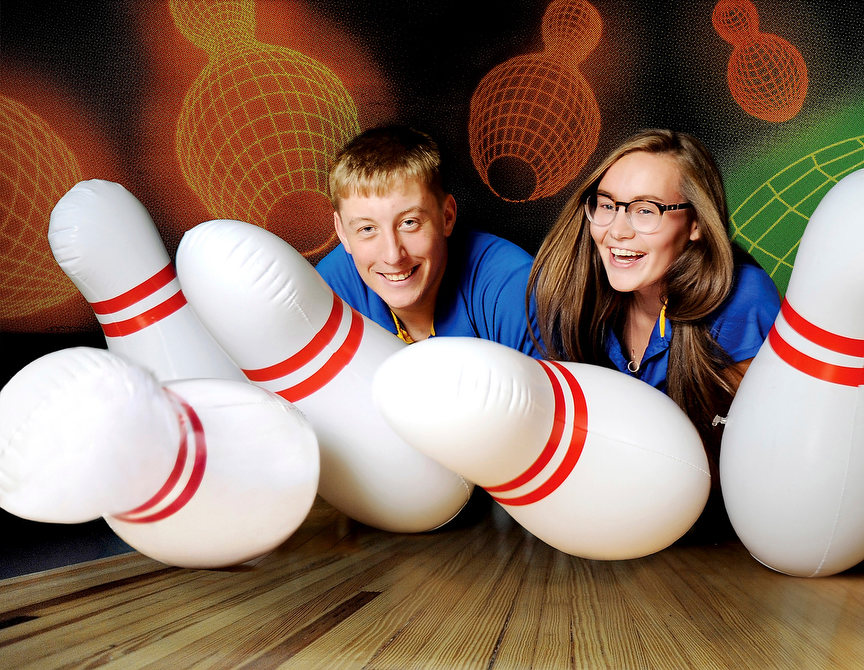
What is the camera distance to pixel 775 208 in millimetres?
2535

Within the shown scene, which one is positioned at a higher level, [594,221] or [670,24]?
[670,24]

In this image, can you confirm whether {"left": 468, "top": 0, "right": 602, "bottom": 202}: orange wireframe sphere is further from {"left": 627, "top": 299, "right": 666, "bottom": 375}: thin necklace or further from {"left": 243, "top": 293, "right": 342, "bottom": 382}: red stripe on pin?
{"left": 243, "top": 293, "right": 342, "bottom": 382}: red stripe on pin

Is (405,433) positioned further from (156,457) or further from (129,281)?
(129,281)

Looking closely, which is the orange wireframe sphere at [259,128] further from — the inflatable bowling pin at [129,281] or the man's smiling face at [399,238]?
the inflatable bowling pin at [129,281]

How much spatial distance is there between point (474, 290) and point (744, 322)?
69 cm

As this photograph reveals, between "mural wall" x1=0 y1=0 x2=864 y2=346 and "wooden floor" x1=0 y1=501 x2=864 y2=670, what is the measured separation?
137cm

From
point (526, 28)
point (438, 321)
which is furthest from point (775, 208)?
point (438, 321)

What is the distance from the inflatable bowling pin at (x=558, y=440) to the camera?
1.18 metres

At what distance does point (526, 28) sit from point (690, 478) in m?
1.74

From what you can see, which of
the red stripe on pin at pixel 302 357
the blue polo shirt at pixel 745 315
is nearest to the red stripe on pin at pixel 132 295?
the red stripe on pin at pixel 302 357

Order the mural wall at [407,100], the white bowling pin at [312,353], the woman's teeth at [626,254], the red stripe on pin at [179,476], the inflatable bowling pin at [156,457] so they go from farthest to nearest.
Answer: the mural wall at [407,100] < the woman's teeth at [626,254] < the white bowling pin at [312,353] < the red stripe on pin at [179,476] < the inflatable bowling pin at [156,457]

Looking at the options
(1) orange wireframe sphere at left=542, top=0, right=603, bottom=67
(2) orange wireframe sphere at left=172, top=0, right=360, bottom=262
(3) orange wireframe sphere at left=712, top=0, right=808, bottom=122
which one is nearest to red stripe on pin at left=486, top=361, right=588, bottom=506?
(2) orange wireframe sphere at left=172, top=0, right=360, bottom=262

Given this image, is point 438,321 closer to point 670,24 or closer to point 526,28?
point 526,28

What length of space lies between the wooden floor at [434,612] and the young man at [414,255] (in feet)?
2.16
